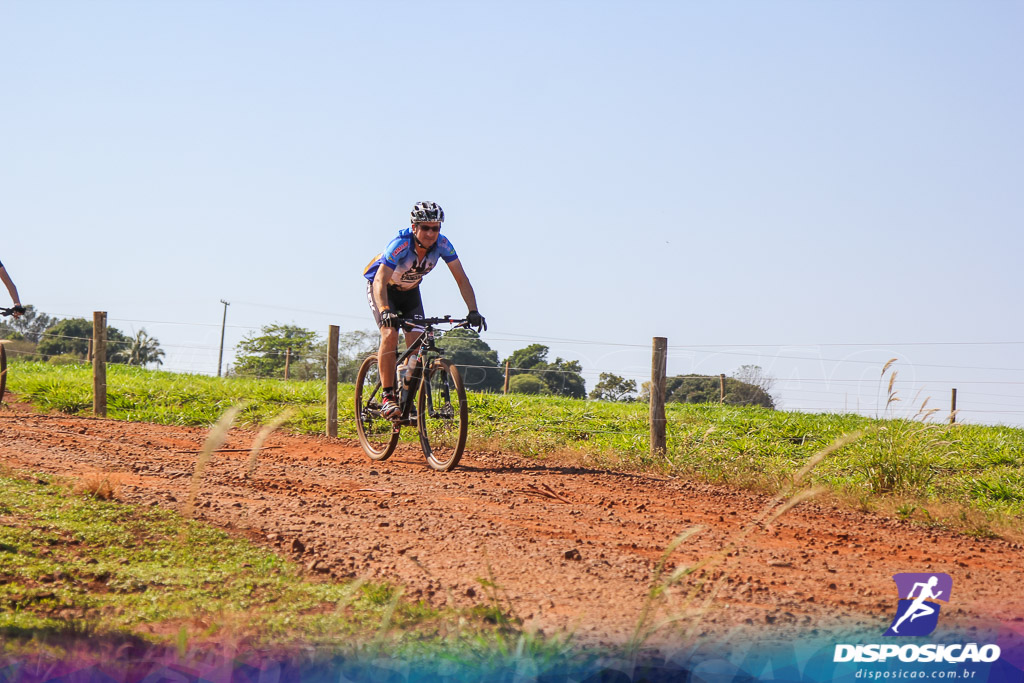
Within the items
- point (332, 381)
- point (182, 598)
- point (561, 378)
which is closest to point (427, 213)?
point (332, 381)

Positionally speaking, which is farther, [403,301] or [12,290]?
[12,290]

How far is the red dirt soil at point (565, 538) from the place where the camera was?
367 cm

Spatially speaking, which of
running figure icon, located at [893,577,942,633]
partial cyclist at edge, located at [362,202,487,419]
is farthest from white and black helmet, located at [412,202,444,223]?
running figure icon, located at [893,577,942,633]

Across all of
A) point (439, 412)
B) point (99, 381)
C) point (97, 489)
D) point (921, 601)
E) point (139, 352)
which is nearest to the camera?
point (921, 601)

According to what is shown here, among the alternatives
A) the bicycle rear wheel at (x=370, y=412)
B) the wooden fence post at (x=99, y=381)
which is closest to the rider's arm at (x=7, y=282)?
the wooden fence post at (x=99, y=381)

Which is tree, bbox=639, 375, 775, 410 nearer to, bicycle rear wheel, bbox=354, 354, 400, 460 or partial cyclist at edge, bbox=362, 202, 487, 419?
bicycle rear wheel, bbox=354, 354, 400, 460

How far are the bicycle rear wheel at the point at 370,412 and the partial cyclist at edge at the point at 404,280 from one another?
0.45 metres

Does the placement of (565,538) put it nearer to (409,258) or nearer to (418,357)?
(418,357)

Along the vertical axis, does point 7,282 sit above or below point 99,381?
above

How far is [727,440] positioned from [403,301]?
5.54m

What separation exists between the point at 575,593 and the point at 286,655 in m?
1.37

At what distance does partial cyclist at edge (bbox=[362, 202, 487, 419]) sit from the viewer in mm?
7609

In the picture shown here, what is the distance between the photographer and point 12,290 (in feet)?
32.9

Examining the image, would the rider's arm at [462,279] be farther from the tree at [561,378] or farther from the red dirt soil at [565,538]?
the tree at [561,378]
